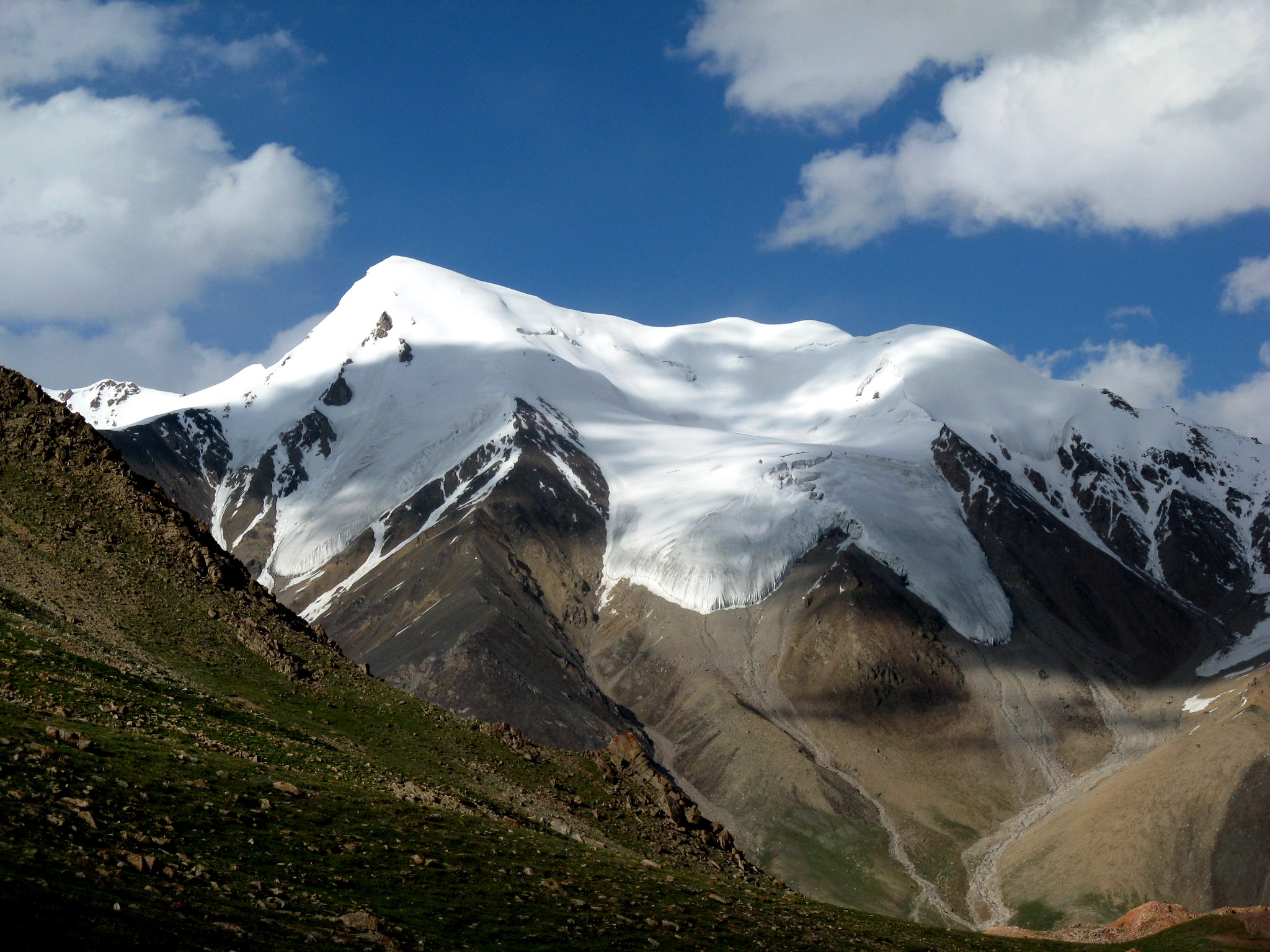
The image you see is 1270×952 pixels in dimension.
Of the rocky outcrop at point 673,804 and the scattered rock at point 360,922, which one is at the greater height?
the scattered rock at point 360,922

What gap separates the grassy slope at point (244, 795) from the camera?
2139 cm

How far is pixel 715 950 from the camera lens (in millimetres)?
28406

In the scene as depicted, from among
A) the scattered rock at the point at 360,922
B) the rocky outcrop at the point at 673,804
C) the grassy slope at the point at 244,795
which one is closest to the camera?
the grassy slope at the point at 244,795

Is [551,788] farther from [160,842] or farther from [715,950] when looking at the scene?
→ [160,842]

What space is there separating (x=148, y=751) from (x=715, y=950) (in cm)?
1557

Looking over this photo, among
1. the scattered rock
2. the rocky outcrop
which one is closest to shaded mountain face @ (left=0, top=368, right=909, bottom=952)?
the scattered rock

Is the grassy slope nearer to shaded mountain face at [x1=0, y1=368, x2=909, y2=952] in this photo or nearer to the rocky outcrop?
shaded mountain face at [x1=0, y1=368, x2=909, y2=952]

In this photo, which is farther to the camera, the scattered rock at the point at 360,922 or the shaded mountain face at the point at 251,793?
the scattered rock at the point at 360,922

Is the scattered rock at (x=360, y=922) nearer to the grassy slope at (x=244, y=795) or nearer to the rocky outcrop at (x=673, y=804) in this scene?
the grassy slope at (x=244, y=795)

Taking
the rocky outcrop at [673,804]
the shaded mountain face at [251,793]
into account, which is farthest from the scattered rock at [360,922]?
the rocky outcrop at [673,804]

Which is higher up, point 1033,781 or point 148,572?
point 148,572

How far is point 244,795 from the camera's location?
94.6 feet

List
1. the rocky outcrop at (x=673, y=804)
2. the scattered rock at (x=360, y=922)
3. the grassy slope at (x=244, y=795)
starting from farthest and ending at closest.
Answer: the rocky outcrop at (x=673, y=804)
the scattered rock at (x=360, y=922)
the grassy slope at (x=244, y=795)

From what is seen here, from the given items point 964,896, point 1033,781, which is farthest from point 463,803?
point 1033,781
